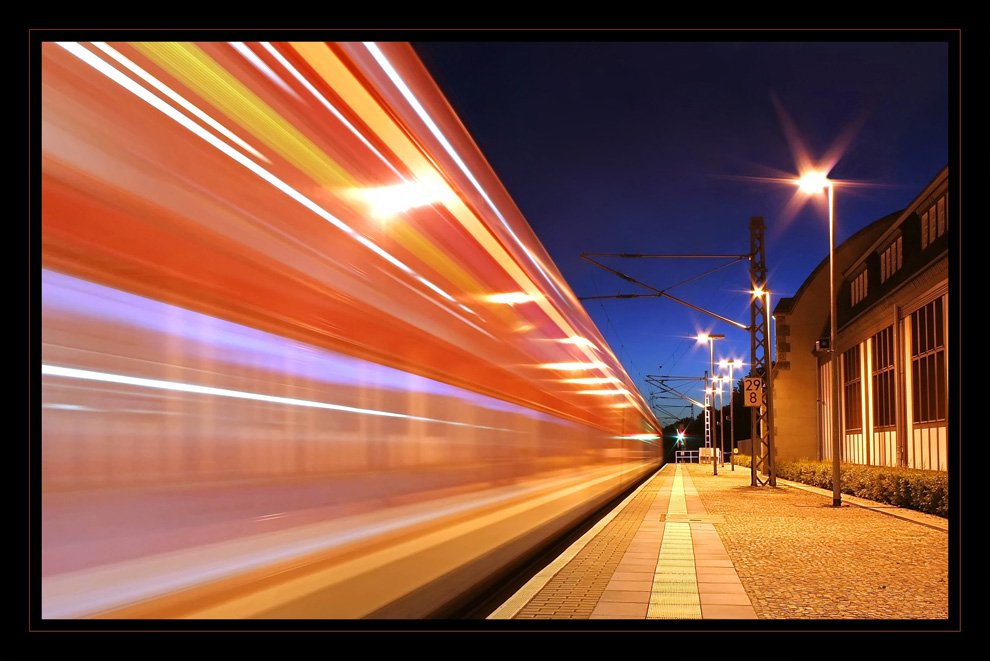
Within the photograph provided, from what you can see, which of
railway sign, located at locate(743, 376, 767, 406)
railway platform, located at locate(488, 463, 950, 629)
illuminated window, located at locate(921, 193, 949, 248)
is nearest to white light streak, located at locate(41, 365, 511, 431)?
railway platform, located at locate(488, 463, 950, 629)

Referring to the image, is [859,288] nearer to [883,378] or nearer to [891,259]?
[891,259]

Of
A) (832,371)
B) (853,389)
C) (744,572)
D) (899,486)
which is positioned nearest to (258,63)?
(744,572)

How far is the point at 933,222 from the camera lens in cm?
2453

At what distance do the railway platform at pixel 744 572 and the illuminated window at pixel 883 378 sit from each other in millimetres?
14262

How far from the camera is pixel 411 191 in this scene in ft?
13.2

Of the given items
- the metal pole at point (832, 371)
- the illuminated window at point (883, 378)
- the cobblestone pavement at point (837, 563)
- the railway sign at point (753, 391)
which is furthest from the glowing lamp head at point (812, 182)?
the illuminated window at point (883, 378)

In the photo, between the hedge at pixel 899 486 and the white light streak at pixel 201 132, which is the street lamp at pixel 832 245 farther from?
the white light streak at pixel 201 132

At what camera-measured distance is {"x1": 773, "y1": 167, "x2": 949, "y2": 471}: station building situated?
23.9 metres

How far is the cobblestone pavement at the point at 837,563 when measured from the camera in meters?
6.41

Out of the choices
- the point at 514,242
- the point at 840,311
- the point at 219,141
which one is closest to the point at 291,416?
the point at 219,141

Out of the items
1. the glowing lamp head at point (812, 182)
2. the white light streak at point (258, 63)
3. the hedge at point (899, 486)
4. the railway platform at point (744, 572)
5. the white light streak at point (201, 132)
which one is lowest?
the hedge at point (899, 486)

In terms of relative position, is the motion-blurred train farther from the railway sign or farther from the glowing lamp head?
the railway sign
